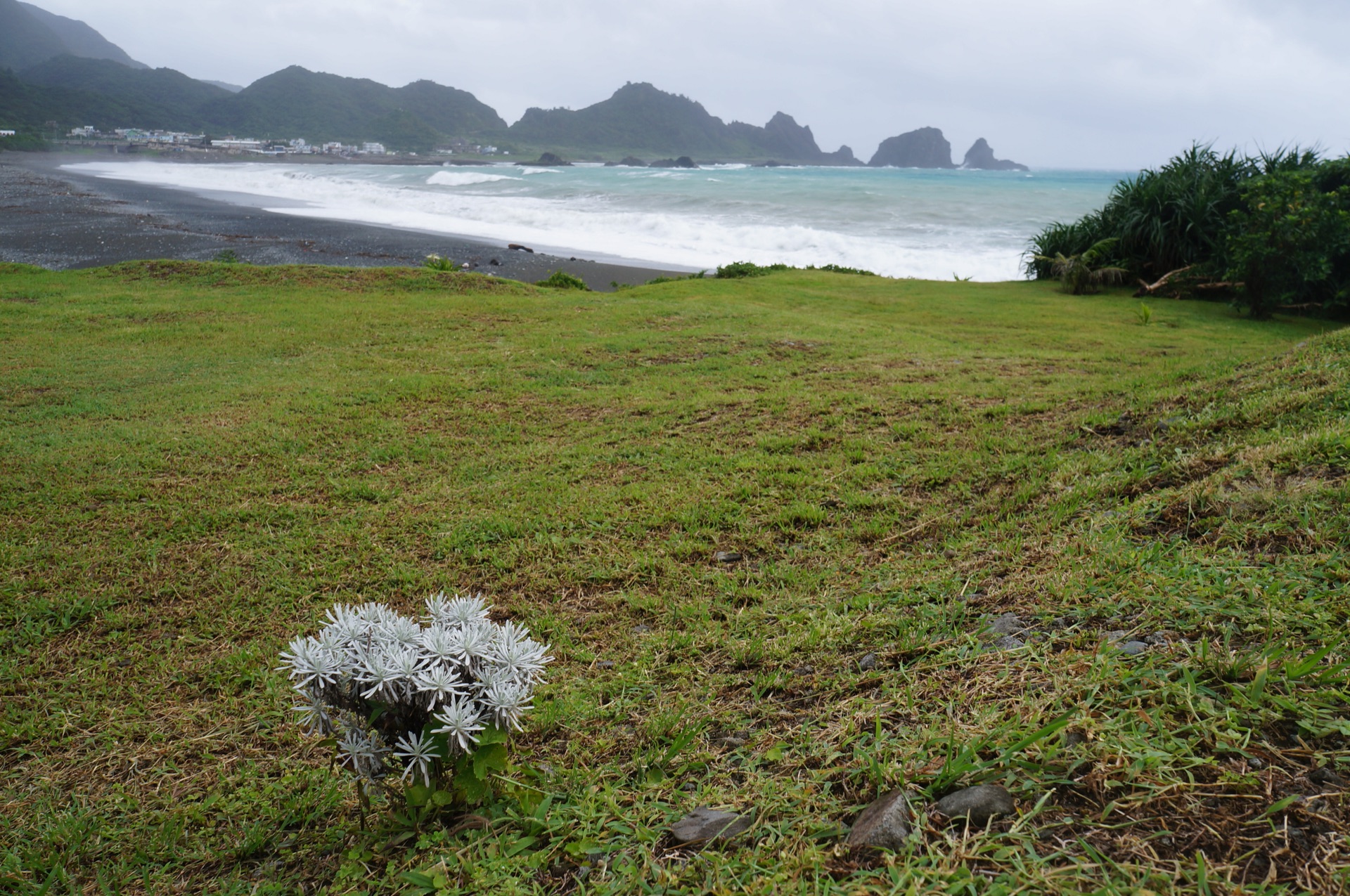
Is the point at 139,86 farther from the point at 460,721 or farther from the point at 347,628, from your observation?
the point at 460,721

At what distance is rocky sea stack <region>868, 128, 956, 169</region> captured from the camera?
158125 mm

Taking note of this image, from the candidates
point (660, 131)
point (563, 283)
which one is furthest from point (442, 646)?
point (660, 131)

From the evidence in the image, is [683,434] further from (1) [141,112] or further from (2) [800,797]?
(1) [141,112]

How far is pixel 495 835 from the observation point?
1756 mm

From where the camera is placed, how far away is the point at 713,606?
3.20 m

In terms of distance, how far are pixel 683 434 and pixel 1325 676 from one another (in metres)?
4.24

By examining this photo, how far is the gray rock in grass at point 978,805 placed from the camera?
1463 millimetres

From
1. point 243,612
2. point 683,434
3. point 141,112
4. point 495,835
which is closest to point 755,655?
point 495,835

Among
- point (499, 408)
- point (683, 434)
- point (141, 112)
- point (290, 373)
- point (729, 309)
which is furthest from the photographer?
point (141, 112)

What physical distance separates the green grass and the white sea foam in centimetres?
5032

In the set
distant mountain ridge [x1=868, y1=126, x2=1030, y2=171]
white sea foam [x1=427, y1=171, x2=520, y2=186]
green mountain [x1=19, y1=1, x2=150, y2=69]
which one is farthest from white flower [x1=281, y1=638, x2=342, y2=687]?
green mountain [x1=19, y1=1, x2=150, y2=69]

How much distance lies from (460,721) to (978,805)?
1.10m

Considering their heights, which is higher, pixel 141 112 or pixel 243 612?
pixel 141 112

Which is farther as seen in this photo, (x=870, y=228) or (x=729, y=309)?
(x=870, y=228)
